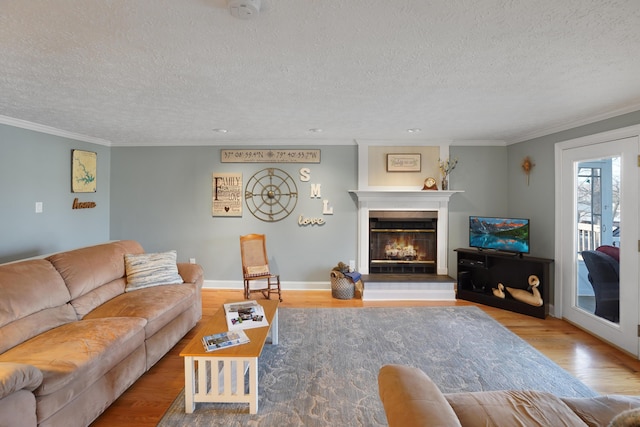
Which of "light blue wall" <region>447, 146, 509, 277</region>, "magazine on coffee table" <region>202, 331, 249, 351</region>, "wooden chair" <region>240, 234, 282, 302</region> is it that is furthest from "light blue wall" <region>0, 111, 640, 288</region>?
"magazine on coffee table" <region>202, 331, 249, 351</region>

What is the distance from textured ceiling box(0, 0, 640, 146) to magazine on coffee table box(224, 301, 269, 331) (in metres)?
1.87

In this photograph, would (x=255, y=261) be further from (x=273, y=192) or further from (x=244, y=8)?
(x=244, y=8)

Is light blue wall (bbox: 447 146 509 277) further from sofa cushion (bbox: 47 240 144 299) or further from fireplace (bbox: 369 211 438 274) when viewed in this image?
sofa cushion (bbox: 47 240 144 299)

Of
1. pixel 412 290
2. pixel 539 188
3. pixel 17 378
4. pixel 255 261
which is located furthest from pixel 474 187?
pixel 17 378

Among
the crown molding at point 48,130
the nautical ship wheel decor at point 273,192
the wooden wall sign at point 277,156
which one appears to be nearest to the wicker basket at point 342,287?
the nautical ship wheel decor at point 273,192

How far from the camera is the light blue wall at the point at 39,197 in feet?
11.2

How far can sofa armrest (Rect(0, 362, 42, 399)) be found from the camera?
4.42 feet

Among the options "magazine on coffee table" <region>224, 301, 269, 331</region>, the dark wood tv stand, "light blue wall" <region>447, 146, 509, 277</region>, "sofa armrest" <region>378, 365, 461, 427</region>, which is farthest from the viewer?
"light blue wall" <region>447, 146, 509, 277</region>

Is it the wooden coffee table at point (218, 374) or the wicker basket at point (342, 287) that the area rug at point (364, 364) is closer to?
the wooden coffee table at point (218, 374)

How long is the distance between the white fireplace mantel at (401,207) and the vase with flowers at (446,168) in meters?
0.15

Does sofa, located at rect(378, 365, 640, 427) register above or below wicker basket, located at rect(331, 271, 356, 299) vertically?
above

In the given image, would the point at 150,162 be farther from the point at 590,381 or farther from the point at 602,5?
the point at 590,381

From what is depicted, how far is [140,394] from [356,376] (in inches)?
62.9

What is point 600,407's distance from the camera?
1437mm
